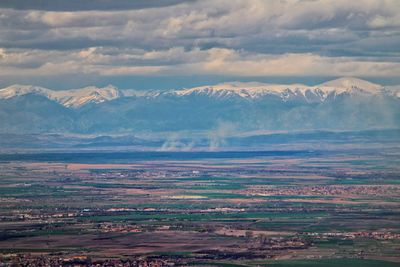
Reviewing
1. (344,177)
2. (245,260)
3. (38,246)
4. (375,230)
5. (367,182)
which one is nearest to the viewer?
(245,260)

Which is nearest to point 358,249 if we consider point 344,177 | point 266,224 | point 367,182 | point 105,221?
point 266,224

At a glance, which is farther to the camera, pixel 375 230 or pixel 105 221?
pixel 105 221

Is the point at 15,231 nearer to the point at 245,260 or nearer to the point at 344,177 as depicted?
the point at 245,260

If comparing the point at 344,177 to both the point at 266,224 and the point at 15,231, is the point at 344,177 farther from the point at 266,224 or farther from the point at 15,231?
the point at 15,231

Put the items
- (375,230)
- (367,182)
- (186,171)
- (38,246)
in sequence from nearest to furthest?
(38,246)
(375,230)
(367,182)
(186,171)

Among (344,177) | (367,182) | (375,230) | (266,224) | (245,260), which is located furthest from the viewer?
(344,177)

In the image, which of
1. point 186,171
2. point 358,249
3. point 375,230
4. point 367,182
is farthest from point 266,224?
point 186,171
